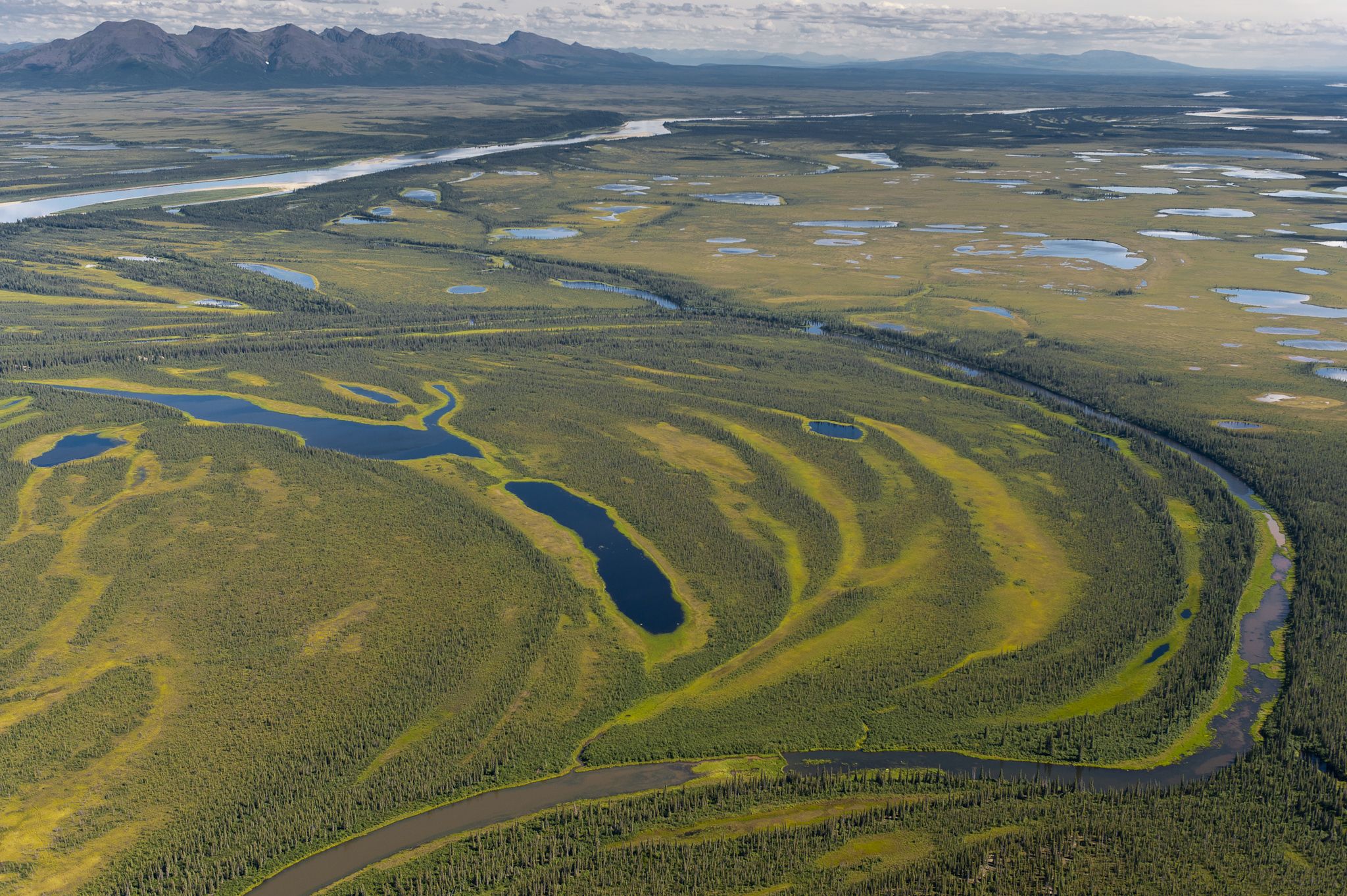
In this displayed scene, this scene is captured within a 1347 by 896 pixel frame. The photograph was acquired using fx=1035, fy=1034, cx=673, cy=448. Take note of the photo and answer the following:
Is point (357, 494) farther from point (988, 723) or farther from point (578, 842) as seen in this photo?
point (988, 723)

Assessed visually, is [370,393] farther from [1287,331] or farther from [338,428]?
[1287,331]

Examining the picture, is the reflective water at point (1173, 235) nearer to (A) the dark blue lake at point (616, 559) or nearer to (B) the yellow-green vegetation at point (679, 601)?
(B) the yellow-green vegetation at point (679, 601)

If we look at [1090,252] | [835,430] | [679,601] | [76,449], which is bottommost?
[679,601]

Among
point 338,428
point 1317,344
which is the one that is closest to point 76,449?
point 338,428

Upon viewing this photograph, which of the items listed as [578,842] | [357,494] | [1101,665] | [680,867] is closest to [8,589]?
[357,494]

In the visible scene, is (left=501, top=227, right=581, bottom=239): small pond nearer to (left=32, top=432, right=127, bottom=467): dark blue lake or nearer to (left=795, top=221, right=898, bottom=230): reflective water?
(left=795, top=221, right=898, bottom=230): reflective water
